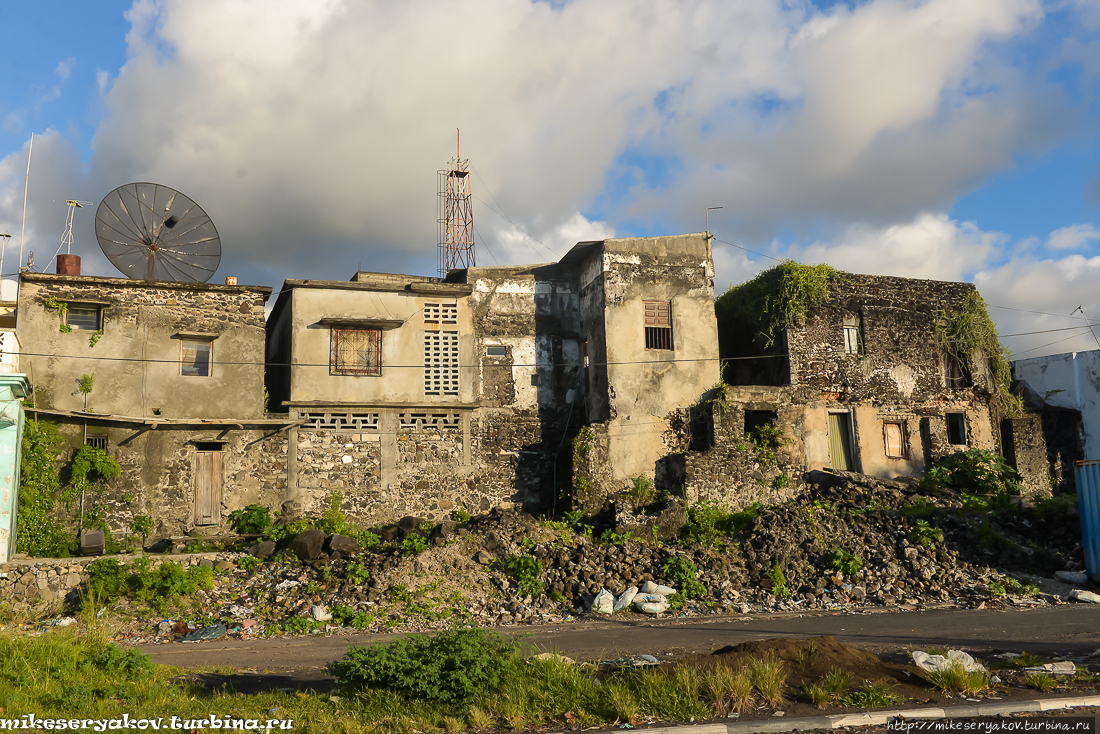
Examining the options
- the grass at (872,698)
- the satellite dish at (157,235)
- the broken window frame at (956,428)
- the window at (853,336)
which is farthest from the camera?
the broken window frame at (956,428)

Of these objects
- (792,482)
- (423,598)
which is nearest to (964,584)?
(792,482)

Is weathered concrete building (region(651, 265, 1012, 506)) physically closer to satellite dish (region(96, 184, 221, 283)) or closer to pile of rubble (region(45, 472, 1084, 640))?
pile of rubble (region(45, 472, 1084, 640))

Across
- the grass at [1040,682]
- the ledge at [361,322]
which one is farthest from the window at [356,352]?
the grass at [1040,682]

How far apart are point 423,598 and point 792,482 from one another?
10617mm

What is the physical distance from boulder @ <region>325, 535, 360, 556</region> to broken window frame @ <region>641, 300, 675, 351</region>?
9304 millimetres

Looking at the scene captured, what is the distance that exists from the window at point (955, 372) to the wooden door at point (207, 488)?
2079 cm

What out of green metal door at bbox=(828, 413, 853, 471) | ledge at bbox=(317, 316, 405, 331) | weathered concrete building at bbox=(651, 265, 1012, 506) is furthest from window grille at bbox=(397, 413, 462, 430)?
green metal door at bbox=(828, 413, 853, 471)

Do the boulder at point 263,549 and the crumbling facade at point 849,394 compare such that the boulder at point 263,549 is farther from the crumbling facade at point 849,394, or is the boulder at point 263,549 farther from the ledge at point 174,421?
the crumbling facade at point 849,394

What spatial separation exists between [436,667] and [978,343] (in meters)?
20.8

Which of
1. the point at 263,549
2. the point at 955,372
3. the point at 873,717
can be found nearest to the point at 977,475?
the point at 955,372

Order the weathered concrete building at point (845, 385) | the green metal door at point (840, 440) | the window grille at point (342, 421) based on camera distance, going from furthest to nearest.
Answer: the green metal door at point (840, 440), the weathered concrete building at point (845, 385), the window grille at point (342, 421)

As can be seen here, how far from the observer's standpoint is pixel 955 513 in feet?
61.5

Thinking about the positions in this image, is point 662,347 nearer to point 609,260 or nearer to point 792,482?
point 609,260

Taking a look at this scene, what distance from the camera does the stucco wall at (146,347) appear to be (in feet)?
58.7
